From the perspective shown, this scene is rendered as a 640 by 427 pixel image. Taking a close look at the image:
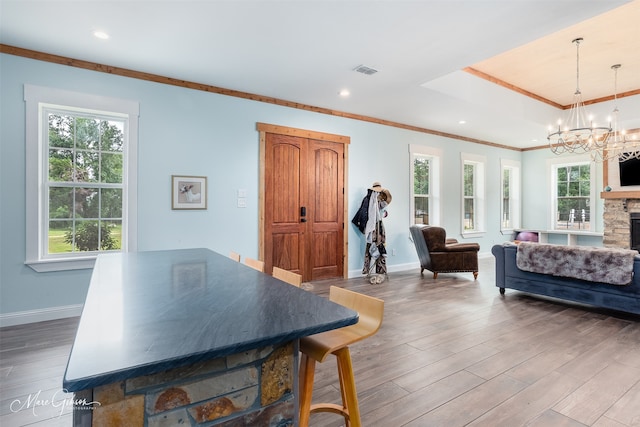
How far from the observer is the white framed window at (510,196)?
8.27 m

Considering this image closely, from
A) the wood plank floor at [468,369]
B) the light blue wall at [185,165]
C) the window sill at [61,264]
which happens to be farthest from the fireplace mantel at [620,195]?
the window sill at [61,264]

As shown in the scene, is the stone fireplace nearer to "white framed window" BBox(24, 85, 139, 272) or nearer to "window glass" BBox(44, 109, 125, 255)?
"white framed window" BBox(24, 85, 139, 272)

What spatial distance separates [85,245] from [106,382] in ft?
12.2

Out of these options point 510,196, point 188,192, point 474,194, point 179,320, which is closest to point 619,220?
point 510,196

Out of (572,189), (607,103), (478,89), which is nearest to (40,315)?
(478,89)

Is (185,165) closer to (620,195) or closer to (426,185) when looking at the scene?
(426,185)

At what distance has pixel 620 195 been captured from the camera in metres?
6.45

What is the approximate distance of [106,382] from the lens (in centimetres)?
65

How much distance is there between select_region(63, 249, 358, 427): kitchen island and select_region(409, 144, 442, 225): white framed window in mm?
5675

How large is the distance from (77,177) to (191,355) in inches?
149

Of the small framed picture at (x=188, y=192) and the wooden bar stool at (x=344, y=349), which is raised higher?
the small framed picture at (x=188, y=192)

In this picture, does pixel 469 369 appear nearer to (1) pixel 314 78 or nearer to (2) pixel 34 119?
(1) pixel 314 78

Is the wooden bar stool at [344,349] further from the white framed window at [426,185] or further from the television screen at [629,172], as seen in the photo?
the television screen at [629,172]

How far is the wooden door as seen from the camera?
15.8 feet
